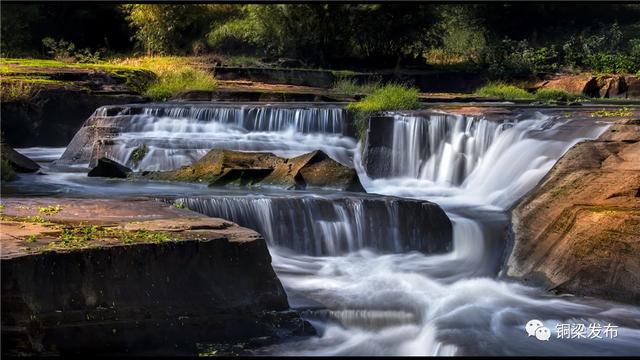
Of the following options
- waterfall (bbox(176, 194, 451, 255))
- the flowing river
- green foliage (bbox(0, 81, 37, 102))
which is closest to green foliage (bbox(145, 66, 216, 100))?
green foliage (bbox(0, 81, 37, 102))

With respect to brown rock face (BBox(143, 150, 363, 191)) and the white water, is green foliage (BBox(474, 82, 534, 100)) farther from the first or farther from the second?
brown rock face (BBox(143, 150, 363, 191))

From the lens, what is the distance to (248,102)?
1888cm

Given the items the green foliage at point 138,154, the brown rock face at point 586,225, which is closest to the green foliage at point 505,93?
the green foliage at point 138,154

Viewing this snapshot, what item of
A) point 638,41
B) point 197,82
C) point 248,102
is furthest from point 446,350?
point 638,41

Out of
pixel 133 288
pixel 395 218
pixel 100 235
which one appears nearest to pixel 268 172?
pixel 395 218

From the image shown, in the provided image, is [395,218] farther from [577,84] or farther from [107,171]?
[577,84]

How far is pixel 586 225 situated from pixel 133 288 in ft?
15.3

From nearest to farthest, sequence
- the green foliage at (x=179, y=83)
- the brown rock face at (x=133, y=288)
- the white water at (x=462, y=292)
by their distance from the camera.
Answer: the brown rock face at (x=133, y=288)
the white water at (x=462, y=292)
the green foliage at (x=179, y=83)

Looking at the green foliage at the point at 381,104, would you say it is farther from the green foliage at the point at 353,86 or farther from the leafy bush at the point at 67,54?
the leafy bush at the point at 67,54

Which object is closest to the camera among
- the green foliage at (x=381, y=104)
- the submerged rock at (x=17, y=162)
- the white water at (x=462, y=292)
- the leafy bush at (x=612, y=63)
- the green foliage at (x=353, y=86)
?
the white water at (x=462, y=292)

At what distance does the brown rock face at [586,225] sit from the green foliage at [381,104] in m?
5.34

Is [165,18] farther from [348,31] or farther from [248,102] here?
[248,102]

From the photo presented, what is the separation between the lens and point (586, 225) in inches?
336

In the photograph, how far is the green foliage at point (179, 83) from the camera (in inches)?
798
